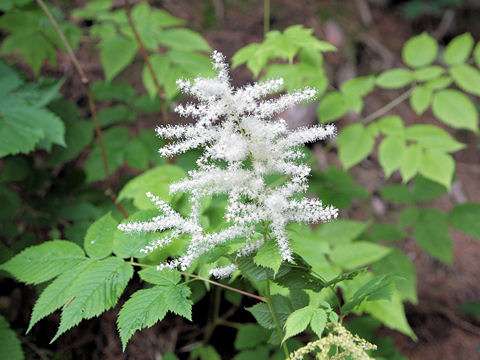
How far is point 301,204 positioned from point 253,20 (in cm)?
567

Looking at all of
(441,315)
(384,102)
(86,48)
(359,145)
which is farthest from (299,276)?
(384,102)

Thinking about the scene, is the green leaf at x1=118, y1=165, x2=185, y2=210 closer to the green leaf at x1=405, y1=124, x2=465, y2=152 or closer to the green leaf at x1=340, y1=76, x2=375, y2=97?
the green leaf at x1=340, y1=76, x2=375, y2=97

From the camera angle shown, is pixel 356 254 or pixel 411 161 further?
pixel 411 161

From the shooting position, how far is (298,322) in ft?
4.24

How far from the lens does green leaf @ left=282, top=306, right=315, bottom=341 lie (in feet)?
4.13

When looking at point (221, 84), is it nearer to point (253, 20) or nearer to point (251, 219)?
point (251, 219)

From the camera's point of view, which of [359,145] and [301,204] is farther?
[359,145]

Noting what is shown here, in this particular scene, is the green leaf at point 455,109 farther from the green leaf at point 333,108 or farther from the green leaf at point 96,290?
the green leaf at point 96,290

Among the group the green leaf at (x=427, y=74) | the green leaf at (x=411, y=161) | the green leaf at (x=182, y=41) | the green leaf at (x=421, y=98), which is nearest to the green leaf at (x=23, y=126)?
the green leaf at (x=182, y=41)

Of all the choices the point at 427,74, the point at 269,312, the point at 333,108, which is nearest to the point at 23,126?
the point at 269,312

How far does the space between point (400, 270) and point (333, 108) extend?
135 cm

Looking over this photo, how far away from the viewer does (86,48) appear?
5.02 metres

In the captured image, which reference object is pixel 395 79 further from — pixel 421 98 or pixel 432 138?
pixel 432 138

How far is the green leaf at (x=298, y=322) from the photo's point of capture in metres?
1.26
